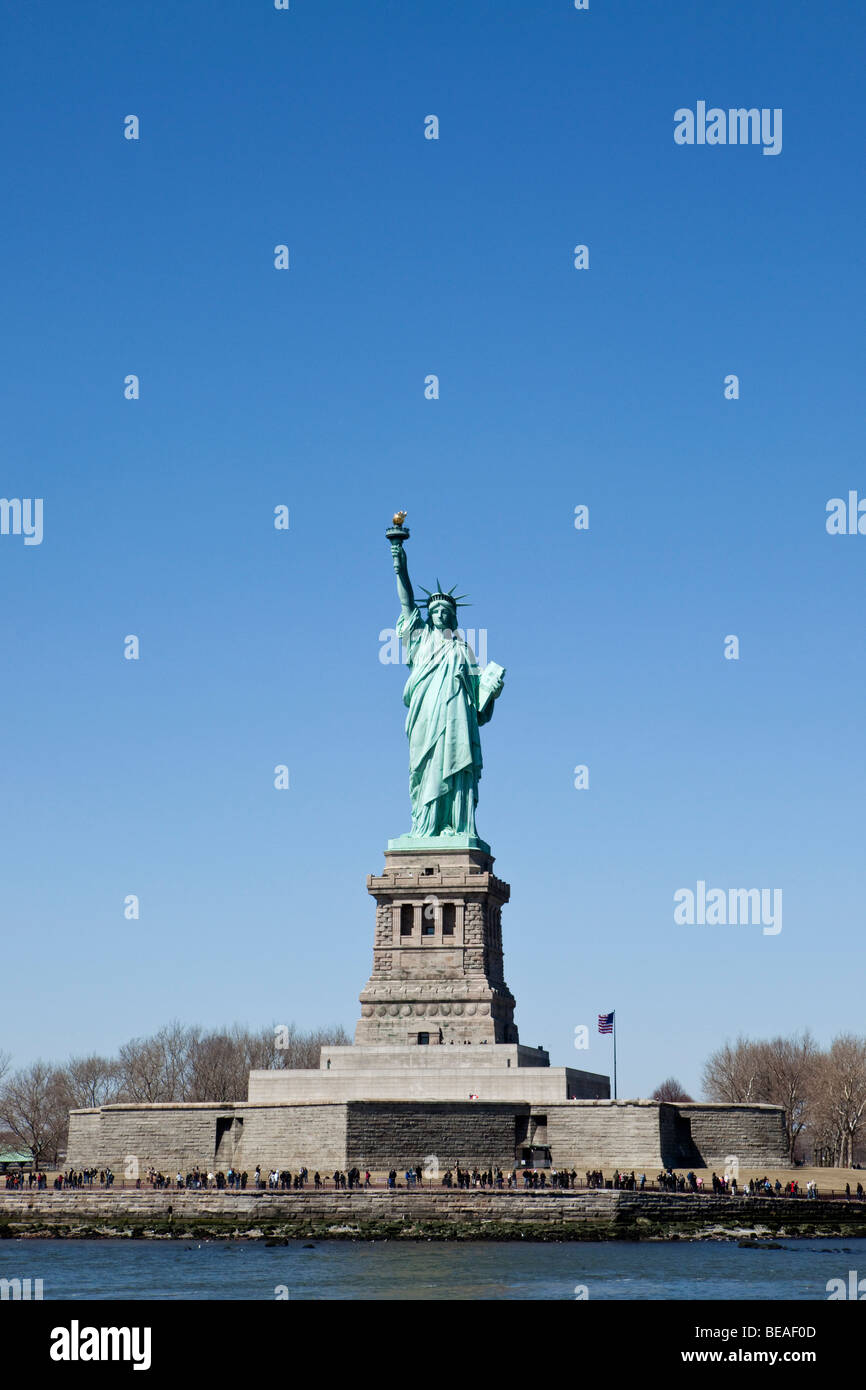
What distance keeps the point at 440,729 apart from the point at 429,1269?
2483 cm

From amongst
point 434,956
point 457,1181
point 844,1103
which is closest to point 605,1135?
point 457,1181

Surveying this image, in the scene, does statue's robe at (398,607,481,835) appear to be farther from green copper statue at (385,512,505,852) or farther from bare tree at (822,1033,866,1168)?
bare tree at (822,1033,866,1168)

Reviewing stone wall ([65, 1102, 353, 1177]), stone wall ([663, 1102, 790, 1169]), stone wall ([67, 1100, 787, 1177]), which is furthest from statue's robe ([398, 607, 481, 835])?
stone wall ([663, 1102, 790, 1169])

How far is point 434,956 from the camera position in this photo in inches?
2072

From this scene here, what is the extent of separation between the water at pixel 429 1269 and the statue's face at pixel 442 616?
22.9m

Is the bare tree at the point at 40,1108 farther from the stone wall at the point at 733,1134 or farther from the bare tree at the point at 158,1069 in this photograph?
the stone wall at the point at 733,1134

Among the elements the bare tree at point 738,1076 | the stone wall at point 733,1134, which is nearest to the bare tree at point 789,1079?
the bare tree at point 738,1076

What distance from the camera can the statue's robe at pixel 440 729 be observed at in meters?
54.6

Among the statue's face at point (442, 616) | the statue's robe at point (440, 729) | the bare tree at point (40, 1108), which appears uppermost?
the statue's face at point (442, 616)

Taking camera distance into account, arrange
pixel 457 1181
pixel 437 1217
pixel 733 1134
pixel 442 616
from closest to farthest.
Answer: pixel 437 1217 → pixel 457 1181 → pixel 733 1134 → pixel 442 616

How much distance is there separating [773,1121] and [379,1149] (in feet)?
42.1

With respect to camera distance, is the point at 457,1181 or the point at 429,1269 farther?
the point at 457,1181

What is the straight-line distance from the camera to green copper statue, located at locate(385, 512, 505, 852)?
54.5m

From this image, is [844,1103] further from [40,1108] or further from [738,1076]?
[40,1108]
